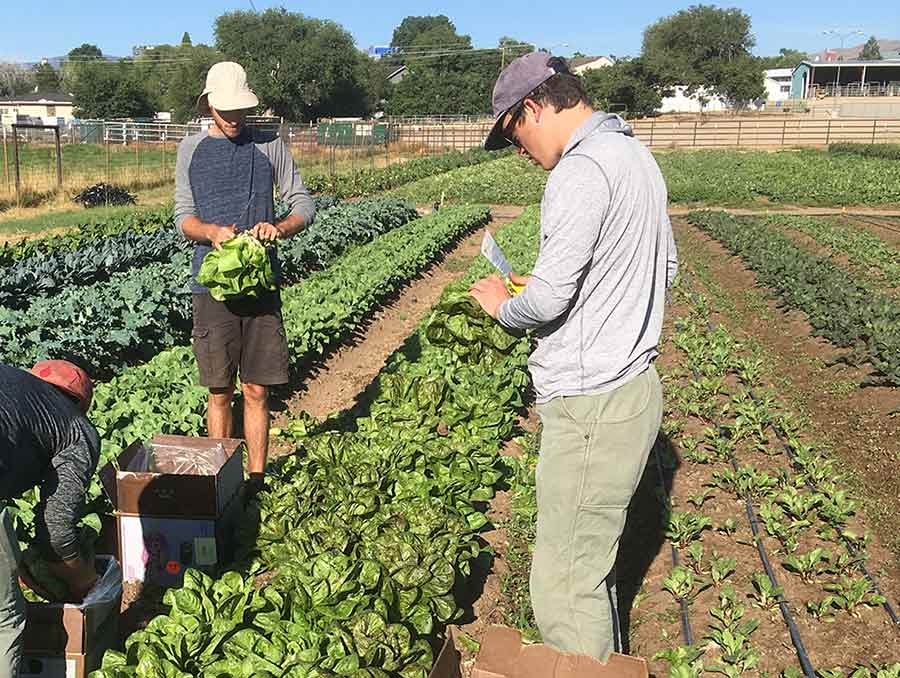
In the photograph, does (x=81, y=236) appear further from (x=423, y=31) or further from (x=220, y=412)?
(x=423, y=31)

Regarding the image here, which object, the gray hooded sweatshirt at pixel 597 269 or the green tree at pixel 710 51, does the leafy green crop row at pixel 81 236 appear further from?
the green tree at pixel 710 51

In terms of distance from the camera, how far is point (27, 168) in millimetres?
31312

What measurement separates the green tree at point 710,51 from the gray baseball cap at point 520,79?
81293mm

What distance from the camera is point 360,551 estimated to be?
409 centimetres

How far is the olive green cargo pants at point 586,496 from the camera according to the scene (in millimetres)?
3094

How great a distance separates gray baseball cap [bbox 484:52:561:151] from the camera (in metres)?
2.90

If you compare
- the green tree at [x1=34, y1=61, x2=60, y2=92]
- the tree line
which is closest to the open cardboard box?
the tree line

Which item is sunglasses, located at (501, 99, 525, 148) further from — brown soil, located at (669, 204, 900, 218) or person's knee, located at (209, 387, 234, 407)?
brown soil, located at (669, 204, 900, 218)

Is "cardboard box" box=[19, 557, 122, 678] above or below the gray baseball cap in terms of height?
below

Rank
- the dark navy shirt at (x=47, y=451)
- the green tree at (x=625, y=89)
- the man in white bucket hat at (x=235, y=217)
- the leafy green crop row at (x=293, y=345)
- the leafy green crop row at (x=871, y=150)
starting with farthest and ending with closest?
1. the green tree at (x=625, y=89)
2. the leafy green crop row at (x=871, y=150)
3. the leafy green crop row at (x=293, y=345)
4. the man in white bucket hat at (x=235, y=217)
5. the dark navy shirt at (x=47, y=451)

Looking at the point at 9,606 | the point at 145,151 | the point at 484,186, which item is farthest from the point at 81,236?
the point at 145,151

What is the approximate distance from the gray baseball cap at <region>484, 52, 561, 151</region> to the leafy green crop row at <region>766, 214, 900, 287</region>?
461 inches

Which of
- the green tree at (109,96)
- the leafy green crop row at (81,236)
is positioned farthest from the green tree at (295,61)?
the leafy green crop row at (81,236)

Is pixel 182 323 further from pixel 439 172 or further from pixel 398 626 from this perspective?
pixel 439 172
